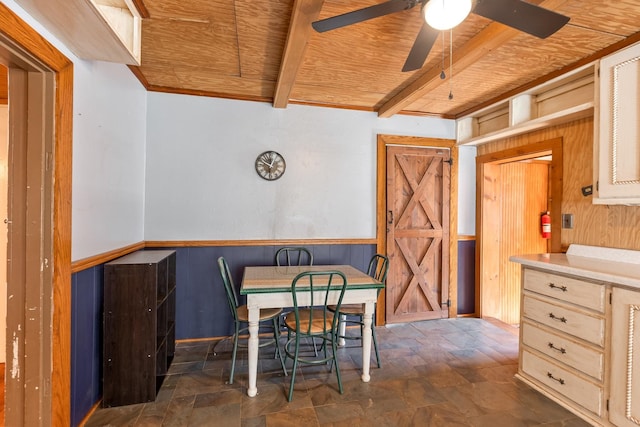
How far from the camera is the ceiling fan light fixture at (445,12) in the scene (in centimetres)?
131

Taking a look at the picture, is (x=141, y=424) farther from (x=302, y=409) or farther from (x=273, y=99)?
(x=273, y=99)

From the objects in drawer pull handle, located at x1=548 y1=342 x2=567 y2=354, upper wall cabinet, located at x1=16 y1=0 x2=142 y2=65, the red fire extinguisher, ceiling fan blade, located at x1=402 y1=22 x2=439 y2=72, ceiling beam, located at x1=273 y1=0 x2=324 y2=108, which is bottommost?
drawer pull handle, located at x1=548 y1=342 x2=567 y2=354

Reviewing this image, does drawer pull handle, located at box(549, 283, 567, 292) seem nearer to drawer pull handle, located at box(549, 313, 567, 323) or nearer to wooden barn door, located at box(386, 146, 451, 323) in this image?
drawer pull handle, located at box(549, 313, 567, 323)

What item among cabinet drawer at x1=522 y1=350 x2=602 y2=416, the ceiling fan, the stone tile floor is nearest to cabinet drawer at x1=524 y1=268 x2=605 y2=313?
cabinet drawer at x1=522 y1=350 x2=602 y2=416

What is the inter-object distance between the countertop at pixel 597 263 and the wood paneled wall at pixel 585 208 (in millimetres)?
82

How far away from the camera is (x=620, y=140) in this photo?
77.3 inches

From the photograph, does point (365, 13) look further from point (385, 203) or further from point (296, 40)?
point (385, 203)

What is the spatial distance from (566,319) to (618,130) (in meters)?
1.31

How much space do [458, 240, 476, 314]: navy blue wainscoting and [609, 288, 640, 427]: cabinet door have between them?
203 cm

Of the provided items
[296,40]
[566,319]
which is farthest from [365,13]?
[566,319]

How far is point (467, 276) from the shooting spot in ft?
12.5

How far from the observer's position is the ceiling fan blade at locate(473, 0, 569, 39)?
1326 millimetres

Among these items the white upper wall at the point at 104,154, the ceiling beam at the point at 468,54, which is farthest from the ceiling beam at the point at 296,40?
the white upper wall at the point at 104,154

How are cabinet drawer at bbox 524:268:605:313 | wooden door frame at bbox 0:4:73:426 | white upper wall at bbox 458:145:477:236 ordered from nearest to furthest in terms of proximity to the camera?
wooden door frame at bbox 0:4:73:426 < cabinet drawer at bbox 524:268:605:313 < white upper wall at bbox 458:145:477:236
